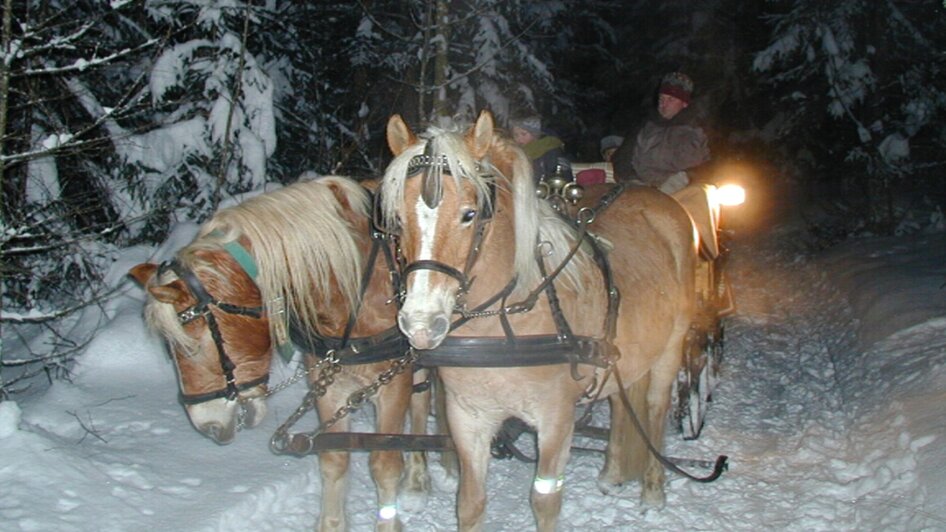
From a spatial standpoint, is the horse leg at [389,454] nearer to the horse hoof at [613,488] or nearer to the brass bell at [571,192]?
the brass bell at [571,192]

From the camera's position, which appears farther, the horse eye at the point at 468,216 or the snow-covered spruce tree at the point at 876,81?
the snow-covered spruce tree at the point at 876,81

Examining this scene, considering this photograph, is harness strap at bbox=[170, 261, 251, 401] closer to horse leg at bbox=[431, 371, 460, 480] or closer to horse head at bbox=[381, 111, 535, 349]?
horse head at bbox=[381, 111, 535, 349]

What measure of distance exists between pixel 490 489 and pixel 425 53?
6.44 m

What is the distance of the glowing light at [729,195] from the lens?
6.41 metres

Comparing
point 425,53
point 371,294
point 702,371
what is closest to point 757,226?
point 425,53

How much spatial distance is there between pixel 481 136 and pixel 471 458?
1.58 meters

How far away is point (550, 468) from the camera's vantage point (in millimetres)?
3717

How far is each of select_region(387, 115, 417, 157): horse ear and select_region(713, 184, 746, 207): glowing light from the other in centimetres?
385

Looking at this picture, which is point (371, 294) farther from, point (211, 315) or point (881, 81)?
point (881, 81)

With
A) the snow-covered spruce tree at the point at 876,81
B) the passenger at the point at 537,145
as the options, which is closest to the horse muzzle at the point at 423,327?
→ the passenger at the point at 537,145

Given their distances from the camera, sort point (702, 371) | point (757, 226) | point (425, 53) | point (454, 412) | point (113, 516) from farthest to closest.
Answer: point (757, 226) < point (425, 53) < point (702, 371) < point (113, 516) < point (454, 412)

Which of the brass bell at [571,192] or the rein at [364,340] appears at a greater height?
the brass bell at [571,192]

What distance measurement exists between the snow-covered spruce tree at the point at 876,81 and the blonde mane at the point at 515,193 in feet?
50.1

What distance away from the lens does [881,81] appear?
16891mm
